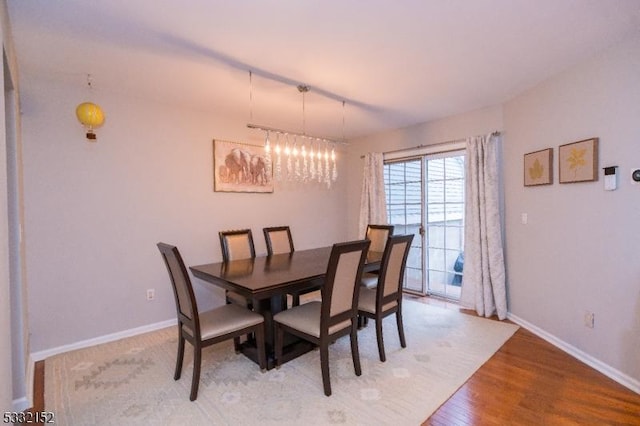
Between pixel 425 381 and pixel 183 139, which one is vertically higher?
pixel 183 139

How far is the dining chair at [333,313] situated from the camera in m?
2.09

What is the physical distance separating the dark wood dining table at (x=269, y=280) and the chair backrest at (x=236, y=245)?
198mm

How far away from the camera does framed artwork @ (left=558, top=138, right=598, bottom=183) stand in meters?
2.45

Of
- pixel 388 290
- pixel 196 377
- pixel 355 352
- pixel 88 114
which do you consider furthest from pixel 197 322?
pixel 88 114

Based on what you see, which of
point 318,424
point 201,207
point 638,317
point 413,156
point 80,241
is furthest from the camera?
point 413,156

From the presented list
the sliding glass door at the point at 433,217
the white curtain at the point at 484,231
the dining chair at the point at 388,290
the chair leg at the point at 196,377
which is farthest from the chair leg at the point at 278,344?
the sliding glass door at the point at 433,217

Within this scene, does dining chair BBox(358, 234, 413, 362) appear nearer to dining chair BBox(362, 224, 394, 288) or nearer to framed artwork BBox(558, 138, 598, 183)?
dining chair BBox(362, 224, 394, 288)

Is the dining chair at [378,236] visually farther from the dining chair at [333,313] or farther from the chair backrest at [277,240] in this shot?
the dining chair at [333,313]

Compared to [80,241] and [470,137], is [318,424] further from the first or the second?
[470,137]

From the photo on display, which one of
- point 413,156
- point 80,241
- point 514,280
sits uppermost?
point 413,156

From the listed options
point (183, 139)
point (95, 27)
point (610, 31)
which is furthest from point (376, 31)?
point (183, 139)

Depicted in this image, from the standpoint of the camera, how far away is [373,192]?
482 cm

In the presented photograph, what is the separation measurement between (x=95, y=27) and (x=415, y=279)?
4426 mm

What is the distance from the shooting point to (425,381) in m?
2.25
